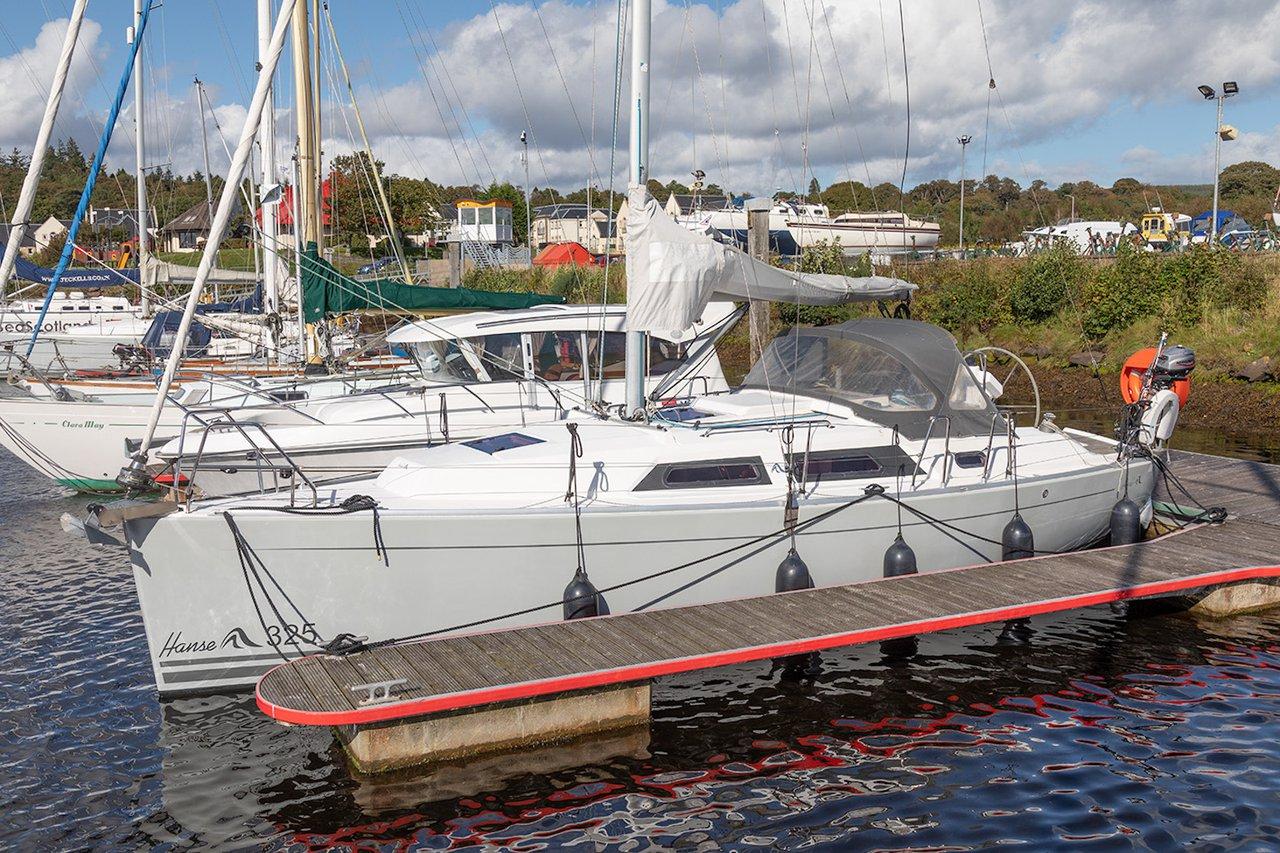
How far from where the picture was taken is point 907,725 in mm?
9469

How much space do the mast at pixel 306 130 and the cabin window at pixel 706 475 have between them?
1077 cm

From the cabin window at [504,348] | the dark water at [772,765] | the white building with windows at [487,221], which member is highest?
the white building with windows at [487,221]

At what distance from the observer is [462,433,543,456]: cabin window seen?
36.0 ft

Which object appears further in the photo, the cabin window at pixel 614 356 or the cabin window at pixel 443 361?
the cabin window at pixel 443 361

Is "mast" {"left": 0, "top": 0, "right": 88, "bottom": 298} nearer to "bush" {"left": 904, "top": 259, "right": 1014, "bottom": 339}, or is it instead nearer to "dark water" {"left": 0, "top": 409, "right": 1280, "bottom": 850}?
"dark water" {"left": 0, "top": 409, "right": 1280, "bottom": 850}

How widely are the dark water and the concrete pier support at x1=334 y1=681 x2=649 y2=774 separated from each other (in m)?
0.16

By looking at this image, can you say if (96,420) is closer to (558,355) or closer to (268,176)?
(268,176)

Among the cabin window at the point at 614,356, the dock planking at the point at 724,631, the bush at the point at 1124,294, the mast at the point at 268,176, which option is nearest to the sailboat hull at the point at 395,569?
the dock planking at the point at 724,631

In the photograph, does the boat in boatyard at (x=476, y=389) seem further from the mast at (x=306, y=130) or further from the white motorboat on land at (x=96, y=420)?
the mast at (x=306, y=130)

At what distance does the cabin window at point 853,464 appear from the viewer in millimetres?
11125

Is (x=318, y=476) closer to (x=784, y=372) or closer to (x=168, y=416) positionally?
(x=168, y=416)

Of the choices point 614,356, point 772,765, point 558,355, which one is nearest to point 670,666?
point 772,765

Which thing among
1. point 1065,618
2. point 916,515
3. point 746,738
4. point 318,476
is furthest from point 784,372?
point 318,476

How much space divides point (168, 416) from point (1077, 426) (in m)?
17.2
